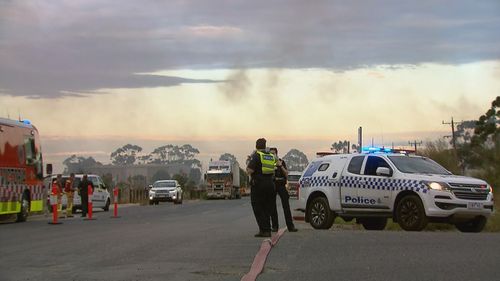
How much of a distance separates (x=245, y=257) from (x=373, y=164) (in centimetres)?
637

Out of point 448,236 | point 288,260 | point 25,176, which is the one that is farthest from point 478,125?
point 288,260

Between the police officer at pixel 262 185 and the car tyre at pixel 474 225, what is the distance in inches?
183

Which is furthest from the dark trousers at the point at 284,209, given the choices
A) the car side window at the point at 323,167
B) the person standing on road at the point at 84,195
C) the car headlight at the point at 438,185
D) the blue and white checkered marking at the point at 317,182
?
the person standing on road at the point at 84,195

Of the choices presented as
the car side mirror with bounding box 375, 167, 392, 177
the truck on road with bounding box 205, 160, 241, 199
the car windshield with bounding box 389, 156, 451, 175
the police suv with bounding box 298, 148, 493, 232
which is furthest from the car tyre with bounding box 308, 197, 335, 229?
the truck on road with bounding box 205, 160, 241, 199

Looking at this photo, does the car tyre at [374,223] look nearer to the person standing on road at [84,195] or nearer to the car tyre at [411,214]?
the car tyre at [411,214]

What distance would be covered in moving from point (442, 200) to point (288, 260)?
564 cm

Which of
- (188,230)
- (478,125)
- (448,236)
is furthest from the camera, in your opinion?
(478,125)

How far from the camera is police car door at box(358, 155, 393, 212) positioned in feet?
53.0

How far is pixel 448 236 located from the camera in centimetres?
1411

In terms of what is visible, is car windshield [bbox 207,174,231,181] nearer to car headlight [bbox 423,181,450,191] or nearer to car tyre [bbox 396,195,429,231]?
car tyre [bbox 396,195,429,231]

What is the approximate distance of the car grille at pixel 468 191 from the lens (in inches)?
604

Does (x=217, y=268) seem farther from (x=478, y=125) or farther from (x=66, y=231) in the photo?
(x=478, y=125)

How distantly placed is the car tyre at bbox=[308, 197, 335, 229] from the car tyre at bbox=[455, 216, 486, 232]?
290 cm

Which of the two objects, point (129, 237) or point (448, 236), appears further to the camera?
point (129, 237)
